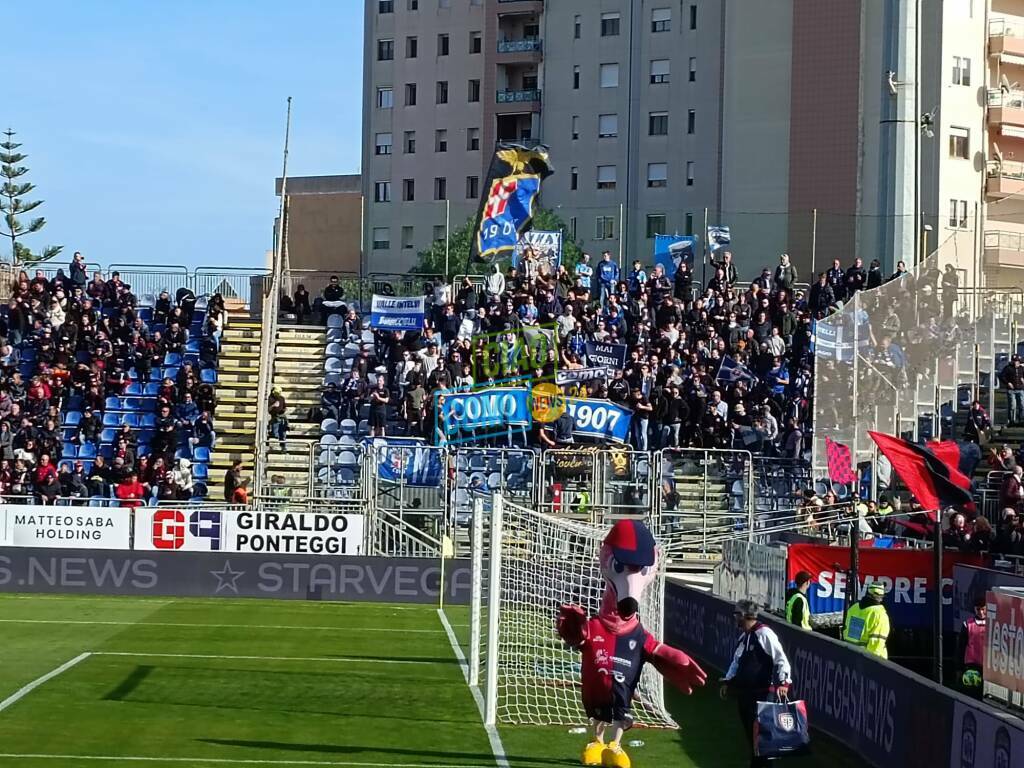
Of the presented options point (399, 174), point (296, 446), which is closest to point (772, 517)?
point (296, 446)

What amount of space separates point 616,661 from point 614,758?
86cm

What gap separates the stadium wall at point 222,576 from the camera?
107 ft

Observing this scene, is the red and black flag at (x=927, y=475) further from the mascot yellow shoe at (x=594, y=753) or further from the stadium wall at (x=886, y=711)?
the mascot yellow shoe at (x=594, y=753)

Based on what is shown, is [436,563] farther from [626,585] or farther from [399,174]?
[399,174]

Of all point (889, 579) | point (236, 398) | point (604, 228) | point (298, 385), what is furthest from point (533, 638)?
point (604, 228)

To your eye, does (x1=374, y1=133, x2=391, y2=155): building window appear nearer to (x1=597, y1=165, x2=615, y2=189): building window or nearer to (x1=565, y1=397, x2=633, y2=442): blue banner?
(x1=597, y1=165, x2=615, y2=189): building window

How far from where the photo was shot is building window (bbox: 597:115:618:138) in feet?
264

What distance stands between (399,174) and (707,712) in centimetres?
6918

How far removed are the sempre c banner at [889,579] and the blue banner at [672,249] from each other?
23.5 metres

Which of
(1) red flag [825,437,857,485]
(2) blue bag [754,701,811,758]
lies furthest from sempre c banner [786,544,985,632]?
(2) blue bag [754,701,811,758]

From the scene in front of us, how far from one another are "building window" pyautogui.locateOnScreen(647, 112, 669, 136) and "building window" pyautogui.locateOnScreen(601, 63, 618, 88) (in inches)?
104

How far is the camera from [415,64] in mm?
87188

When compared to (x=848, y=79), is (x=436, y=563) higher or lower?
lower

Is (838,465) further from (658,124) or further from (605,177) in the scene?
(605,177)
